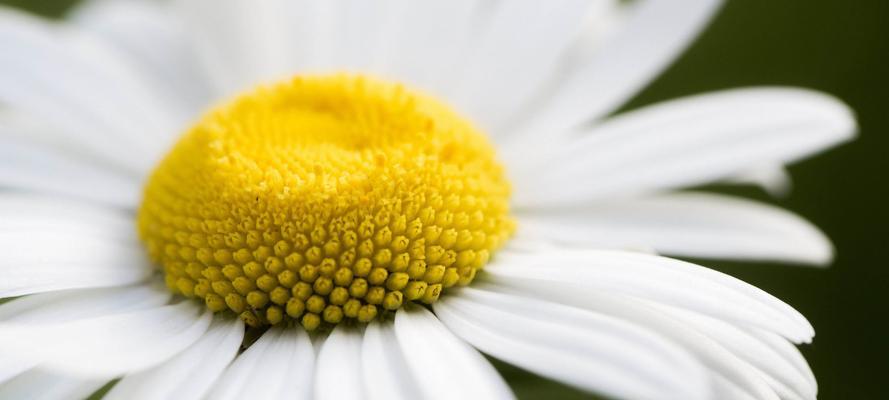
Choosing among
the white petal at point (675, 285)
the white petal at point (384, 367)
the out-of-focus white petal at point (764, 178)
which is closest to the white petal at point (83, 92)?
the white petal at point (384, 367)

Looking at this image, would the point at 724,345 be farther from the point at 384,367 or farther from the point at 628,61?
the point at 628,61

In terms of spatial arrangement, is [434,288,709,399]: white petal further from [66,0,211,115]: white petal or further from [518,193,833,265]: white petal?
[66,0,211,115]: white petal

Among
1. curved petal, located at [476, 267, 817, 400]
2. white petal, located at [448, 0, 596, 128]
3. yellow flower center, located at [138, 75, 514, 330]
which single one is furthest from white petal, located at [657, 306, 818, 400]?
white petal, located at [448, 0, 596, 128]

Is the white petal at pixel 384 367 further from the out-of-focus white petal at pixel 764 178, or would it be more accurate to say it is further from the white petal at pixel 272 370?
the out-of-focus white petal at pixel 764 178

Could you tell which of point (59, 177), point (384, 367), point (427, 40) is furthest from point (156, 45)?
point (384, 367)

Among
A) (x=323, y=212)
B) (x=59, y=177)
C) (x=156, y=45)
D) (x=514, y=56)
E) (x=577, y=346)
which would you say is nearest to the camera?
(x=577, y=346)

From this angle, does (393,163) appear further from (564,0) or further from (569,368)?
(564,0)
